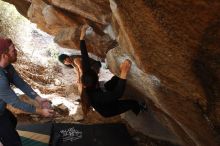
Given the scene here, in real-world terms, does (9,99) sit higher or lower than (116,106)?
higher

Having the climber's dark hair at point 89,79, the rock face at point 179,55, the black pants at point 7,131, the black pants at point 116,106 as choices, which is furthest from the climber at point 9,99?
the black pants at point 116,106

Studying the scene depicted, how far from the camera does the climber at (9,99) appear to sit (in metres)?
3.61

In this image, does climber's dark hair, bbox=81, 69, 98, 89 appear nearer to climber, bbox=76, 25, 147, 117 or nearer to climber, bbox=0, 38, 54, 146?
climber, bbox=76, 25, 147, 117

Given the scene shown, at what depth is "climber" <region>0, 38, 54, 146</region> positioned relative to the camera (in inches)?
142

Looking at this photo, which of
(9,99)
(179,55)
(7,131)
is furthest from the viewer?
(7,131)

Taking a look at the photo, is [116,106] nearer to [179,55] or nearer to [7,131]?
[7,131]

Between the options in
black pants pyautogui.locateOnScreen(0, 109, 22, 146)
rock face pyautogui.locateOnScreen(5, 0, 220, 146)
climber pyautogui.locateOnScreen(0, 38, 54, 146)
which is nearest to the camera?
rock face pyautogui.locateOnScreen(5, 0, 220, 146)

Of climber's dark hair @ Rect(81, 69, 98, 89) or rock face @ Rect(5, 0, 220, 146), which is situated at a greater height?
rock face @ Rect(5, 0, 220, 146)

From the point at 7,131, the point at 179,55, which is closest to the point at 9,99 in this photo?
the point at 7,131

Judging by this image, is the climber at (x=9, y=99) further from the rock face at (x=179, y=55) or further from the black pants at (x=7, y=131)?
the rock face at (x=179, y=55)

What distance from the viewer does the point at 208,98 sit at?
3.42 m

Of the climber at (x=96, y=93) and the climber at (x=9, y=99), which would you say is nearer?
the climber at (x=9, y=99)

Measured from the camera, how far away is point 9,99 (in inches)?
142

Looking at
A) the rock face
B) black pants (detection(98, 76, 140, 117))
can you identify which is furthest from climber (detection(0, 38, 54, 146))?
black pants (detection(98, 76, 140, 117))
